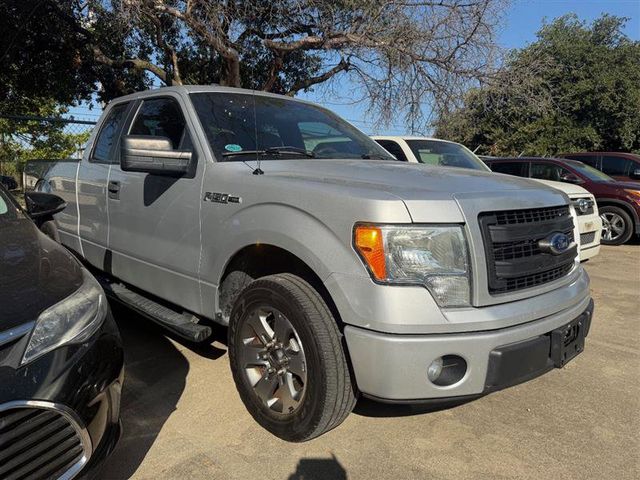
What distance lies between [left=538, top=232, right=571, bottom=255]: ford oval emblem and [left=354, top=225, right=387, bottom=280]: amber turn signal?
0.94 m

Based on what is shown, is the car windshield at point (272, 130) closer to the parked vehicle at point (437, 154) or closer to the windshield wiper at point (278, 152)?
the windshield wiper at point (278, 152)

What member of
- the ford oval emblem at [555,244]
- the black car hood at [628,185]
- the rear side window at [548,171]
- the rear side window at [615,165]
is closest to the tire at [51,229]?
the ford oval emblem at [555,244]

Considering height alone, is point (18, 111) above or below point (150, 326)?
above

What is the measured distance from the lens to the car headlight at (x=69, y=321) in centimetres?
187

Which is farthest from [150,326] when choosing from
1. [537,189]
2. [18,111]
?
[18,111]

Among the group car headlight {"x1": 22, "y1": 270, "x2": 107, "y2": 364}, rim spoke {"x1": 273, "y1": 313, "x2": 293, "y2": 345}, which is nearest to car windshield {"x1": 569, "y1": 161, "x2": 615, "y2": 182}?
rim spoke {"x1": 273, "y1": 313, "x2": 293, "y2": 345}

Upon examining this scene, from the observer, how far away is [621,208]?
9.70 m

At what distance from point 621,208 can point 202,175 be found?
9178mm

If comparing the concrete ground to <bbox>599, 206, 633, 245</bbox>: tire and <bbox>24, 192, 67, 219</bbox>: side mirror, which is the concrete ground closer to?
<bbox>24, 192, 67, 219</bbox>: side mirror

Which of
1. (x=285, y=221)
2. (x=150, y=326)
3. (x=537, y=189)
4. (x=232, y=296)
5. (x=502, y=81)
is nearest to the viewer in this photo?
(x=285, y=221)

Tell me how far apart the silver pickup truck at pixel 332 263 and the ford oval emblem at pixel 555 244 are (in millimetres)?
16

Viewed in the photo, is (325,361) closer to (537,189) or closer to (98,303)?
(98,303)

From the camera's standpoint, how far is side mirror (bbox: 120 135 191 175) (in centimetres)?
310

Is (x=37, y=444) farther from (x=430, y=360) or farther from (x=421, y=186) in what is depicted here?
(x=421, y=186)
